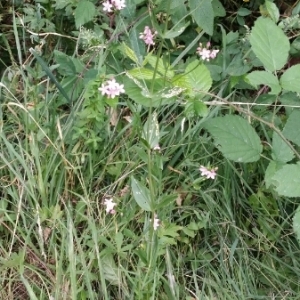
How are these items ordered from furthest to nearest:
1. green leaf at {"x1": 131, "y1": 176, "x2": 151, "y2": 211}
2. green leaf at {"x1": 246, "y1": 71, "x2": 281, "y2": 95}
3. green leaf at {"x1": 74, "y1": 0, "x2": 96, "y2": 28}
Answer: green leaf at {"x1": 74, "y1": 0, "x2": 96, "y2": 28}
green leaf at {"x1": 246, "y1": 71, "x2": 281, "y2": 95}
green leaf at {"x1": 131, "y1": 176, "x2": 151, "y2": 211}

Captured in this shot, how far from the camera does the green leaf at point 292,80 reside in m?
1.19

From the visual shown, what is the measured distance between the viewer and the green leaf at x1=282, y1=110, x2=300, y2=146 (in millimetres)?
1275

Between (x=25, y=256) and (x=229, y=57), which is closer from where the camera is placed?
(x=25, y=256)

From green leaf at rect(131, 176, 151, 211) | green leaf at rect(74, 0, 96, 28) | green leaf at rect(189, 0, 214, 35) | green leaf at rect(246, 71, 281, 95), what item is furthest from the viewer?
green leaf at rect(74, 0, 96, 28)

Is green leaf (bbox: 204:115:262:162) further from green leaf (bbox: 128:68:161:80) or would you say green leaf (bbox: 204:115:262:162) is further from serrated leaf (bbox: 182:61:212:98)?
green leaf (bbox: 128:68:161:80)

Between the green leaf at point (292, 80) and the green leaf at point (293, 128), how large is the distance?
120mm

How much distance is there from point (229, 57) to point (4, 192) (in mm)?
755

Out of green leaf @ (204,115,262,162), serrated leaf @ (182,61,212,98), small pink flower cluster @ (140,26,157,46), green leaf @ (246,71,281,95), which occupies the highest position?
green leaf @ (246,71,281,95)

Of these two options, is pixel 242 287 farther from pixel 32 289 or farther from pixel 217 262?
pixel 32 289

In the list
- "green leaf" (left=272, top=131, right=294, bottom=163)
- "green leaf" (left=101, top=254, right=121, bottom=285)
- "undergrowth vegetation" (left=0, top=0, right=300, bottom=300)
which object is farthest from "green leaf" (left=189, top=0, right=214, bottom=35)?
"green leaf" (left=101, top=254, right=121, bottom=285)

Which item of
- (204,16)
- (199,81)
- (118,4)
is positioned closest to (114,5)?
(118,4)

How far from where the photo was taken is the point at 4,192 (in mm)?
1354

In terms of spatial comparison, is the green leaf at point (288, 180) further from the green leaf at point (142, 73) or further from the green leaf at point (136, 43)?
the green leaf at point (136, 43)

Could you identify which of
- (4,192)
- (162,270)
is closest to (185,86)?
(162,270)
